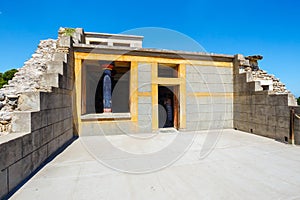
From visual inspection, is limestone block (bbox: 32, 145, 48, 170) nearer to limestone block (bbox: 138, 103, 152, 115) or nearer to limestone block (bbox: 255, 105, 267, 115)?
limestone block (bbox: 138, 103, 152, 115)

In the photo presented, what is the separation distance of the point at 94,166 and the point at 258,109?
662 centimetres

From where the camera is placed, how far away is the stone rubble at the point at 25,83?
344cm

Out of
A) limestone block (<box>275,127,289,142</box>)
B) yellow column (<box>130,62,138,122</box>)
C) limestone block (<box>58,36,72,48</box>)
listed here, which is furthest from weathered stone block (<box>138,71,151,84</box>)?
limestone block (<box>275,127,289,142</box>)

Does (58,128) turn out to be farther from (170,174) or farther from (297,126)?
(297,126)

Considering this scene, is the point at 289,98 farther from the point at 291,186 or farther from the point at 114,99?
the point at 114,99

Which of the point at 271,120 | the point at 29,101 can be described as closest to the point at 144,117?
the point at 29,101

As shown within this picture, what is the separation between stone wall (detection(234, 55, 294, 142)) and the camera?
5723 mm

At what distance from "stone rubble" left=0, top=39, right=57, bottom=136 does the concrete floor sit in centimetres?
140

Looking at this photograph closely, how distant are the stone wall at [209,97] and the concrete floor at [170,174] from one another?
8.76 feet

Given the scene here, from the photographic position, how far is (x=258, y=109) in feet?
22.2

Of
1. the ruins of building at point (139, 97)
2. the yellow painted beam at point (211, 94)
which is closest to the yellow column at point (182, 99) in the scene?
the ruins of building at point (139, 97)

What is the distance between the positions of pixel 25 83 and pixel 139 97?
404 cm

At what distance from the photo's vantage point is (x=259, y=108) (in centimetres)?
670

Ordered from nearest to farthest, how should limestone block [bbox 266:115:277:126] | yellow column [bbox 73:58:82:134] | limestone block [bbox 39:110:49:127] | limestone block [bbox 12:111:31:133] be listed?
limestone block [bbox 12:111:31:133], limestone block [bbox 39:110:49:127], limestone block [bbox 266:115:277:126], yellow column [bbox 73:58:82:134]
